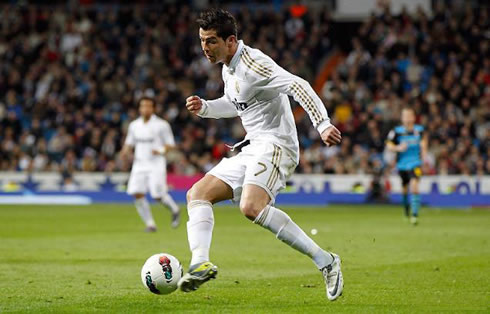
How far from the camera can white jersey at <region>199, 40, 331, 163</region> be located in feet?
24.1

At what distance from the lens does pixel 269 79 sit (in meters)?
7.38

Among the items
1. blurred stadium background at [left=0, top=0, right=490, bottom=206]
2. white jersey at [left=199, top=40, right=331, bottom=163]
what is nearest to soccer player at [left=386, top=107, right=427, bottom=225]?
blurred stadium background at [left=0, top=0, right=490, bottom=206]

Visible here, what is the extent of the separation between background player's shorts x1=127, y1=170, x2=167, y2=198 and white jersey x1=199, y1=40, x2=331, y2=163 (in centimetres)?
877

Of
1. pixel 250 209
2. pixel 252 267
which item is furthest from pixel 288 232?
pixel 252 267

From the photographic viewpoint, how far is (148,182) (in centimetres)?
1684

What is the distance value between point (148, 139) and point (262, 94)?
9.63m

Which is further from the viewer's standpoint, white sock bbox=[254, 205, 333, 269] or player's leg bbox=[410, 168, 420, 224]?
player's leg bbox=[410, 168, 420, 224]

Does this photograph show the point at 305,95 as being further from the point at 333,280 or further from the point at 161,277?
the point at 161,277

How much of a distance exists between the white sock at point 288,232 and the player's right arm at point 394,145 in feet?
35.4

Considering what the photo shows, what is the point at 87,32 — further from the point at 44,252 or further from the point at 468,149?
the point at 44,252

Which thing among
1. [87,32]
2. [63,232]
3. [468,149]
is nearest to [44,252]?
[63,232]

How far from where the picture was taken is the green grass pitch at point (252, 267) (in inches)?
290

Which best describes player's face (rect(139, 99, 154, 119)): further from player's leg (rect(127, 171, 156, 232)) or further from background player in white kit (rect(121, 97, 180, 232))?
player's leg (rect(127, 171, 156, 232))

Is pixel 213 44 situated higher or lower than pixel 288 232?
higher
